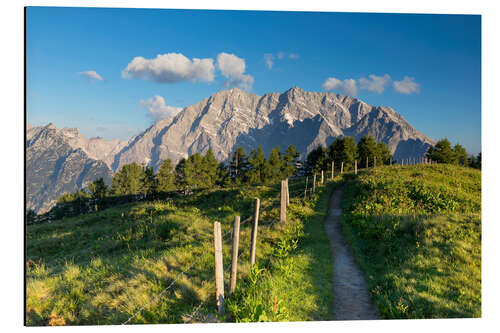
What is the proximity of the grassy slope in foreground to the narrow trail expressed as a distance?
23 centimetres

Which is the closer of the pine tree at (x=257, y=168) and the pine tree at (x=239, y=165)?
the pine tree at (x=257, y=168)

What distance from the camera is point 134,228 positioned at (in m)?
13.9

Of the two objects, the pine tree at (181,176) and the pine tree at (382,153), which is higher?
the pine tree at (382,153)

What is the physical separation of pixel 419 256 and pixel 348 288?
2.40 metres

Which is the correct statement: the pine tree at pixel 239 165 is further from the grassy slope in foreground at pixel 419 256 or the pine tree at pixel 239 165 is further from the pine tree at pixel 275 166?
the grassy slope in foreground at pixel 419 256

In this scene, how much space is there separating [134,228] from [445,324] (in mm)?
13506

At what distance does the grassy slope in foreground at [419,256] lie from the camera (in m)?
5.48

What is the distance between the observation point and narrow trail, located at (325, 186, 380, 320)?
574 centimetres

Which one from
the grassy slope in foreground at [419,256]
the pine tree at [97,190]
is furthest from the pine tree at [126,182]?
the grassy slope in foreground at [419,256]

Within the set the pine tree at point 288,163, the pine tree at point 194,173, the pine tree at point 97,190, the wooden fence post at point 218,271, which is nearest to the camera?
the wooden fence post at point 218,271

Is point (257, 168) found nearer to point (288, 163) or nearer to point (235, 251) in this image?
point (288, 163)

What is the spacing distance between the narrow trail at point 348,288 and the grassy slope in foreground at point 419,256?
235mm

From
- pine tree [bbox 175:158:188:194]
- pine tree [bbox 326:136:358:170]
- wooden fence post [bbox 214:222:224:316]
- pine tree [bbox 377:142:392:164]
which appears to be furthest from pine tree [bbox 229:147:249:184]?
wooden fence post [bbox 214:222:224:316]

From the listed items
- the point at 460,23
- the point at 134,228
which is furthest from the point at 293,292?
the point at 134,228
